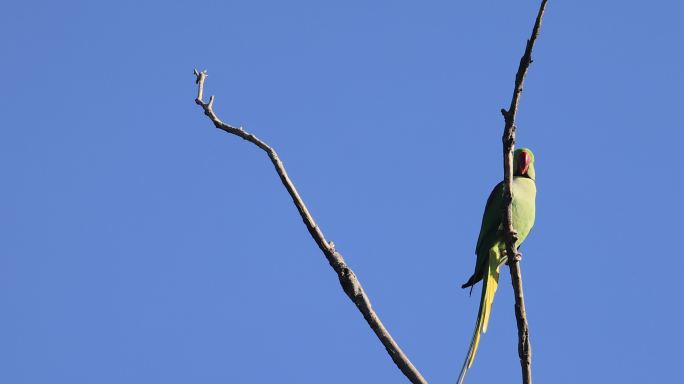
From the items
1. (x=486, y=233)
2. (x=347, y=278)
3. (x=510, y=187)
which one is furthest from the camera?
(x=486, y=233)

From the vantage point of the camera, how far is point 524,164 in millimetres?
6348

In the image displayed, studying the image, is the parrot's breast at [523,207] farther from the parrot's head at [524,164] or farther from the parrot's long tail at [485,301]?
the parrot's long tail at [485,301]

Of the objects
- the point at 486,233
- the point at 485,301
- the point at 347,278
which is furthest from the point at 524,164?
the point at 347,278

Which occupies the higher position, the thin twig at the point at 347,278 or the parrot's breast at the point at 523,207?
the parrot's breast at the point at 523,207

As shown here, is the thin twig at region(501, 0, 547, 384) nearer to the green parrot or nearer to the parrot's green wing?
the green parrot

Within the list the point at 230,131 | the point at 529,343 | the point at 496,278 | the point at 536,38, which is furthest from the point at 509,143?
the point at 496,278

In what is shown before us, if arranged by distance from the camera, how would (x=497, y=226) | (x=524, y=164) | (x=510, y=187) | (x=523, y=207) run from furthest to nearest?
(x=524, y=164) → (x=523, y=207) → (x=497, y=226) → (x=510, y=187)

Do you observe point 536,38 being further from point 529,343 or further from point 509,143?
point 529,343

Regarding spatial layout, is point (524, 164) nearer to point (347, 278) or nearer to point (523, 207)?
point (523, 207)

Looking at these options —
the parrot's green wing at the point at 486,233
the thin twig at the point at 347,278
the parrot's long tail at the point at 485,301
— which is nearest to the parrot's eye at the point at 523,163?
the parrot's green wing at the point at 486,233

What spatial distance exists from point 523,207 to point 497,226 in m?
0.37

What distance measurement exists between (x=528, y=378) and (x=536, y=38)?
1.35 metres

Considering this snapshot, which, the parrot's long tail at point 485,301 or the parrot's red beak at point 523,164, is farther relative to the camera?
the parrot's red beak at point 523,164

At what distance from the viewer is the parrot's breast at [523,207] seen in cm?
580
